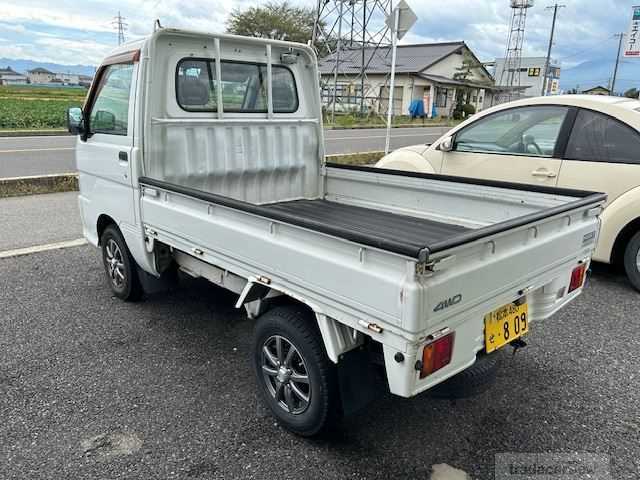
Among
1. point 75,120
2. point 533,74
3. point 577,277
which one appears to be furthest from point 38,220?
point 533,74

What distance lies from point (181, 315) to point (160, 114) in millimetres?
1631

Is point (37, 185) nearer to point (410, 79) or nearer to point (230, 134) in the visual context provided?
point (230, 134)

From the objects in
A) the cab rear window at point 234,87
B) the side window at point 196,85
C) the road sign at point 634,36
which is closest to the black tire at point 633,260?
the cab rear window at point 234,87

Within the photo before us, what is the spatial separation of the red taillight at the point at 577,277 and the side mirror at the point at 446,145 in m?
2.78

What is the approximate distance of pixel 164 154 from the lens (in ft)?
11.9

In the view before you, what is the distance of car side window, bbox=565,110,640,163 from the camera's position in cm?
459

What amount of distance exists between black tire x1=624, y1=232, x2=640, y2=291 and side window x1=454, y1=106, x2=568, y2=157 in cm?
111

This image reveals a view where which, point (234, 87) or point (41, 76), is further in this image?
point (41, 76)

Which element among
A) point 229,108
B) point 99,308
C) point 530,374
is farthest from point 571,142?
point 99,308

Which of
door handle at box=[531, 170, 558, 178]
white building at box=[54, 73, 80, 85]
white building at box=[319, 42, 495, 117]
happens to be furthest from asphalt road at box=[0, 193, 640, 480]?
white building at box=[54, 73, 80, 85]

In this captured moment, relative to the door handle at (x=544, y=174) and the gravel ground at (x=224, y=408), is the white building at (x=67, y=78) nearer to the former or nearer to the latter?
the gravel ground at (x=224, y=408)

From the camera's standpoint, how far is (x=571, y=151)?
4.85 m

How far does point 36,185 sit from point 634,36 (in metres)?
12.7

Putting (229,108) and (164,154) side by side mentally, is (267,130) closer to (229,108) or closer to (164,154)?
(229,108)
